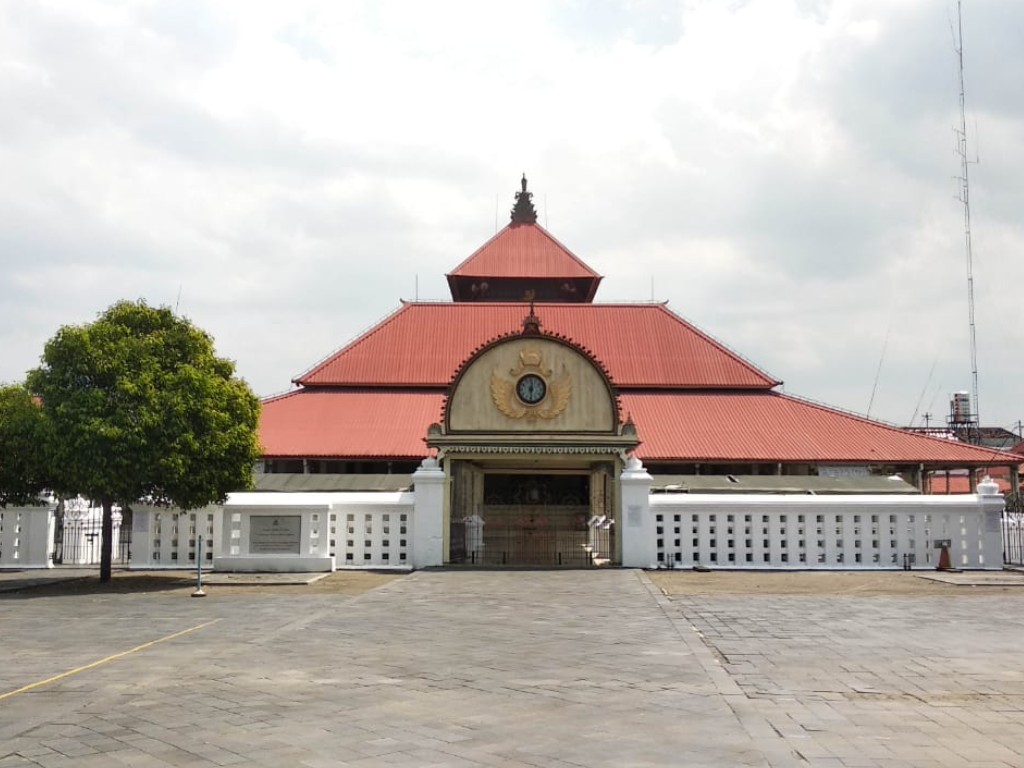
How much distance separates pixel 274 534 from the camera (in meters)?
22.1

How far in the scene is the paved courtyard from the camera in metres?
6.36

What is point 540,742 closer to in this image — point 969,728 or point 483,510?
point 969,728

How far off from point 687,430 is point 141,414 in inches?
774

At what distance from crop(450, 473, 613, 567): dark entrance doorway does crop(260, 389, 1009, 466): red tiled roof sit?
4.22 metres

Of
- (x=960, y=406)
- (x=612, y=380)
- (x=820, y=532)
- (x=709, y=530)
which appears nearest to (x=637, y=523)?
(x=709, y=530)

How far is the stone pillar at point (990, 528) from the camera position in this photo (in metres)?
22.8

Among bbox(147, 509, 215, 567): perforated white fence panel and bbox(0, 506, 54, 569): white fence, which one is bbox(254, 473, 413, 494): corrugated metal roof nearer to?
bbox(147, 509, 215, 567): perforated white fence panel

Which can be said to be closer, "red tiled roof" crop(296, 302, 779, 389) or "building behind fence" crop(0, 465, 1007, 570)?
"building behind fence" crop(0, 465, 1007, 570)

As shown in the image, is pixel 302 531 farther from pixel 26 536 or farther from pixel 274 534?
pixel 26 536

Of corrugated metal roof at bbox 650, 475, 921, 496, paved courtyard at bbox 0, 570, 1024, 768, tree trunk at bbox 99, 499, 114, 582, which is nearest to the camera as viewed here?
paved courtyard at bbox 0, 570, 1024, 768

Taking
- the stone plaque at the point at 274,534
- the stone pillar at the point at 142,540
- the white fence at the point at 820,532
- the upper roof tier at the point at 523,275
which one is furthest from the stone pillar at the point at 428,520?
the upper roof tier at the point at 523,275

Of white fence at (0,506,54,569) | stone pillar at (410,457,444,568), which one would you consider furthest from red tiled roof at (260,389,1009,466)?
stone pillar at (410,457,444,568)

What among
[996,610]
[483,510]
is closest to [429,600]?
[996,610]

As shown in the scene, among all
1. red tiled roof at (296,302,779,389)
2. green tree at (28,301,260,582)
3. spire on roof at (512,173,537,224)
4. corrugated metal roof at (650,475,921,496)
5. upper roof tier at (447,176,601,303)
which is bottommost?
corrugated metal roof at (650,475,921,496)
